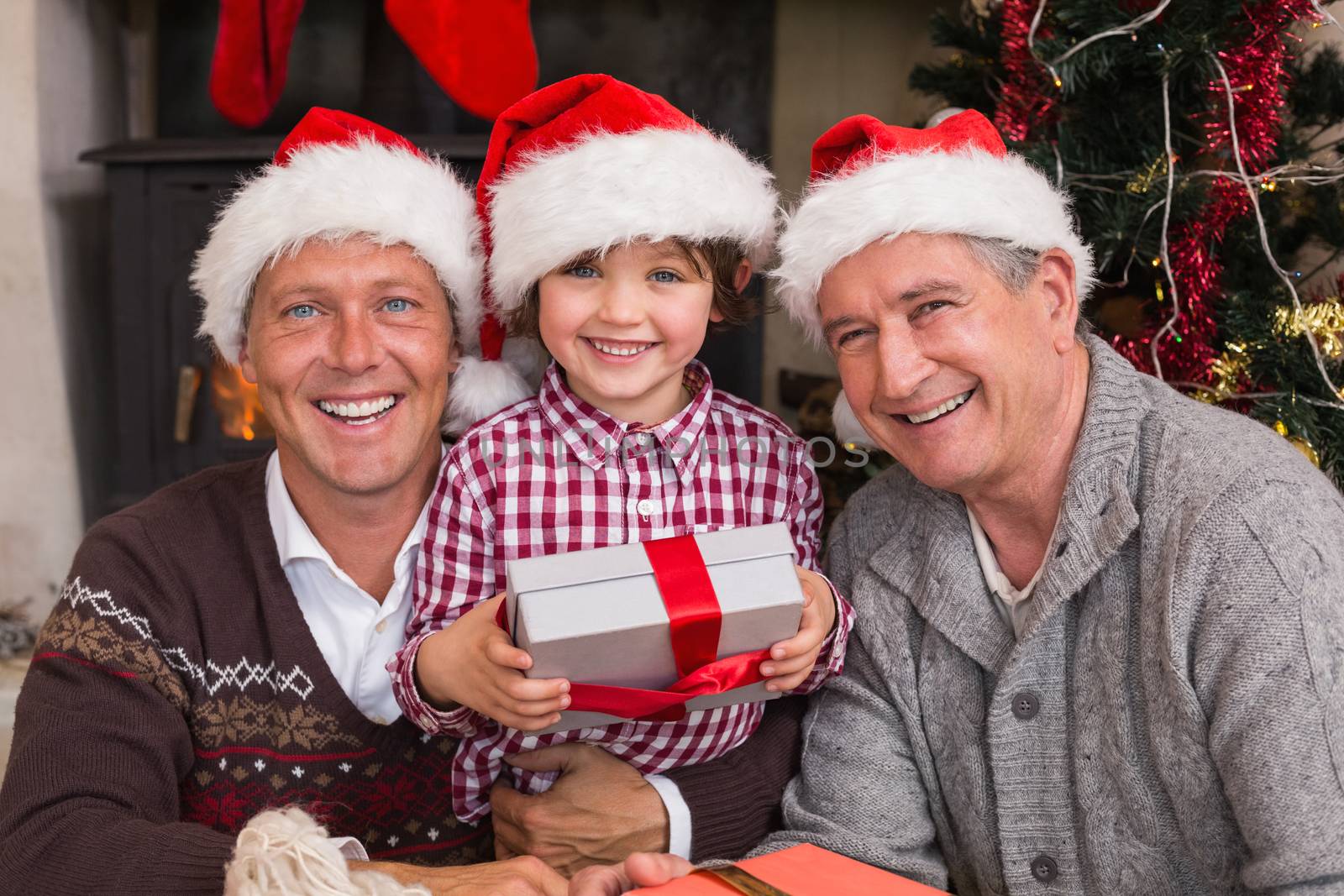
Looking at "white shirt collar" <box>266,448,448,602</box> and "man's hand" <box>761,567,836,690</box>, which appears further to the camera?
"white shirt collar" <box>266,448,448,602</box>

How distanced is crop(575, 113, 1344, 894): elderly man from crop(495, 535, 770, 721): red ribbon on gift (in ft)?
0.57

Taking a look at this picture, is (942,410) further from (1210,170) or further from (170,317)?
(170,317)

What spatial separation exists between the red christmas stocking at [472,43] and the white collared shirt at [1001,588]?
1345 mm

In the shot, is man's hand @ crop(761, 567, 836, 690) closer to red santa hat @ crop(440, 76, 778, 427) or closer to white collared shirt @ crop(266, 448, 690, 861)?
white collared shirt @ crop(266, 448, 690, 861)

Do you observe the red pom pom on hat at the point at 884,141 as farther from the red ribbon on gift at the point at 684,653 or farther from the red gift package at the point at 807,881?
the red gift package at the point at 807,881

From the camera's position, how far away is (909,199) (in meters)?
1.40

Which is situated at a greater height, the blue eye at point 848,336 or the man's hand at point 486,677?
the blue eye at point 848,336

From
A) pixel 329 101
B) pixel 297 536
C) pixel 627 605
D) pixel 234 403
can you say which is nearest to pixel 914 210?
pixel 627 605

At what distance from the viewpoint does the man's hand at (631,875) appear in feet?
4.19

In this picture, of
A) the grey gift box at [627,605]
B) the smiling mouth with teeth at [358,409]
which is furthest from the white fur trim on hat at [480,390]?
the grey gift box at [627,605]

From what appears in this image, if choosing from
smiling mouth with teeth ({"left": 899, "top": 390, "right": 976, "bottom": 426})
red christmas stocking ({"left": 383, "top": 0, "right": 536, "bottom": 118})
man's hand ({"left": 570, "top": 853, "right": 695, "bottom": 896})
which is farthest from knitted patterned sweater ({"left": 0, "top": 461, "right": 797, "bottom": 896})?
red christmas stocking ({"left": 383, "top": 0, "right": 536, "bottom": 118})

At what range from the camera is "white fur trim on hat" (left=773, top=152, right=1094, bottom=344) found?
4.60ft

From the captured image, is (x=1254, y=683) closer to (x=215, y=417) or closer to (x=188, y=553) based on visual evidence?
(x=188, y=553)

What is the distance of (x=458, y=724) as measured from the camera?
4.98ft
